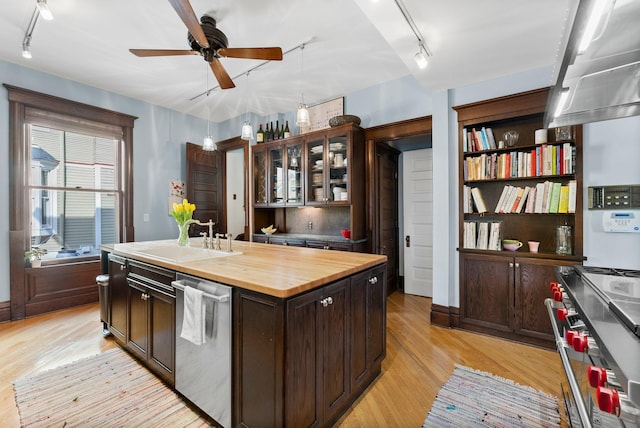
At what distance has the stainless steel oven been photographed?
66 centimetres

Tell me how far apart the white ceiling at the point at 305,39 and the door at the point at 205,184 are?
126 cm

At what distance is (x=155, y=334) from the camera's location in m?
2.03

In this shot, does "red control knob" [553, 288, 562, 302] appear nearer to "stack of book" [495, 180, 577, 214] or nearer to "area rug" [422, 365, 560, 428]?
"area rug" [422, 365, 560, 428]

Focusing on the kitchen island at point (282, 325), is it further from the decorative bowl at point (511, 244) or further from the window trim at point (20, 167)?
the window trim at point (20, 167)

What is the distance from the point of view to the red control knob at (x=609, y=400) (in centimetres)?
65

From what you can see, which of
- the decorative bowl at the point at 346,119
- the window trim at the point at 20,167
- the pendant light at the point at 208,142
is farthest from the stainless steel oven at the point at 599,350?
the window trim at the point at 20,167

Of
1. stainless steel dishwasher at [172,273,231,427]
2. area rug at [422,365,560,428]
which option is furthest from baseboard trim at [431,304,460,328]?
stainless steel dishwasher at [172,273,231,427]

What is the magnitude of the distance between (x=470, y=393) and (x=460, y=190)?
190cm

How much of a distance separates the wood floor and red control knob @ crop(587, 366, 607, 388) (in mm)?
1195

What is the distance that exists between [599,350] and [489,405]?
1.27 meters

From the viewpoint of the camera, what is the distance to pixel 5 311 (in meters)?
3.20

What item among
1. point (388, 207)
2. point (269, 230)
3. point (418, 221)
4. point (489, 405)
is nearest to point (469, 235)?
point (418, 221)

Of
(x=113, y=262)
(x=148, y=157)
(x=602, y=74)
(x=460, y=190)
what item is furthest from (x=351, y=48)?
(x=148, y=157)

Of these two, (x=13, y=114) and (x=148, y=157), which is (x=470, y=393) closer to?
(x=148, y=157)
